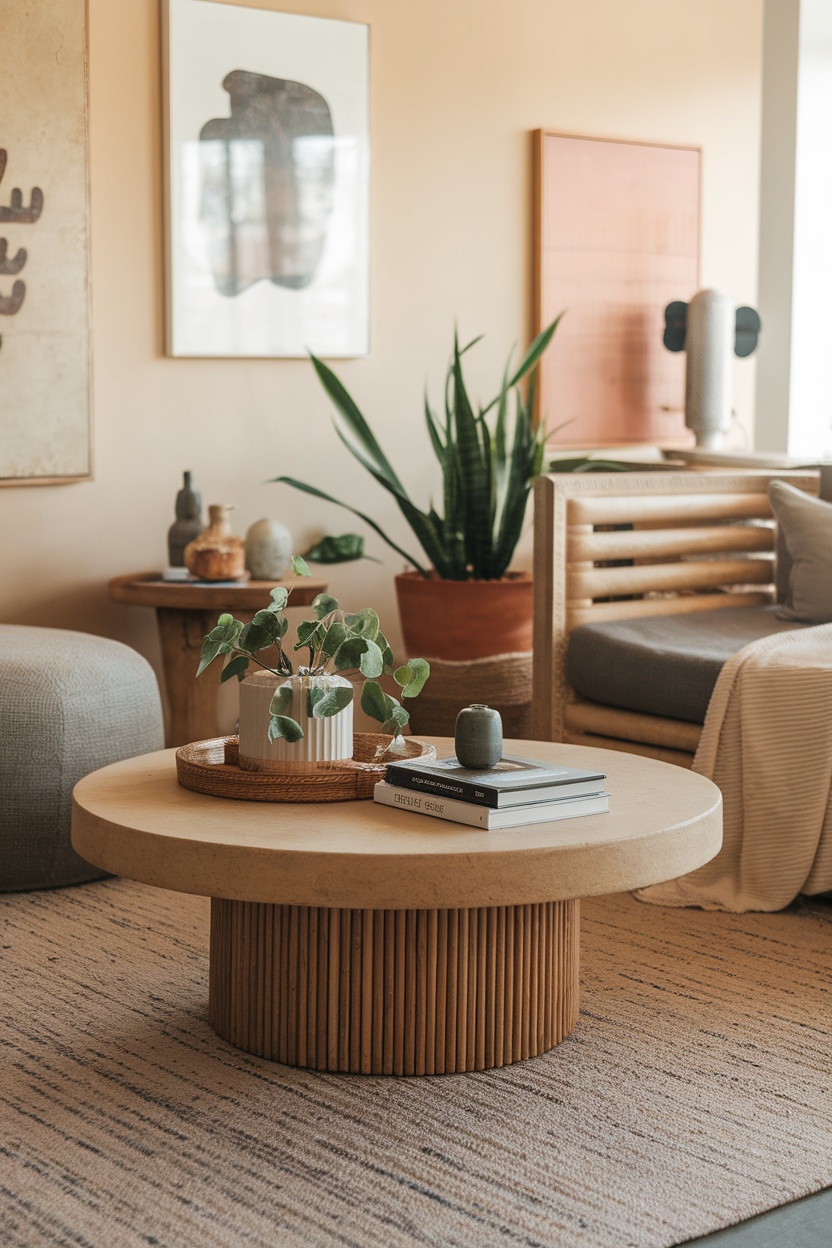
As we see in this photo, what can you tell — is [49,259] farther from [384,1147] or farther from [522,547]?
[384,1147]

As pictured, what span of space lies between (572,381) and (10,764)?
96.2 inches

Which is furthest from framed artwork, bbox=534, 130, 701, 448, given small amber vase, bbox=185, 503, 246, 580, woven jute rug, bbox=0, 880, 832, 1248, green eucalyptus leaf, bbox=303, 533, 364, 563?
woven jute rug, bbox=0, 880, 832, 1248

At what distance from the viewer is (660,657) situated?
10.1 feet

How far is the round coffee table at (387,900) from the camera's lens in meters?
1.72

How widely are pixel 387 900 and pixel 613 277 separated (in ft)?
10.9

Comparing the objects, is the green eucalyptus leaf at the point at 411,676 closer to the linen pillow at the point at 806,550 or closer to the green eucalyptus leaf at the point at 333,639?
the green eucalyptus leaf at the point at 333,639

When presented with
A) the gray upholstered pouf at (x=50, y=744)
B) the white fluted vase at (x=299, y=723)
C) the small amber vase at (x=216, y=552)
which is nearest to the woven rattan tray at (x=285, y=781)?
the white fluted vase at (x=299, y=723)

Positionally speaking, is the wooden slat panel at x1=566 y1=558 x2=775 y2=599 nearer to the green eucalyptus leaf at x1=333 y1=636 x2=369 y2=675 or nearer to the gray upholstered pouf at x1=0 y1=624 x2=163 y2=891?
the gray upholstered pouf at x1=0 y1=624 x2=163 y2=891

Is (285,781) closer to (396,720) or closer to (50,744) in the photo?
(396,720)

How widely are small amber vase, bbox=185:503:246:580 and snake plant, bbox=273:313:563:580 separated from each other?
35cm

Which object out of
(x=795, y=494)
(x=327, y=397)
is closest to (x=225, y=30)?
(x=327, y=397)

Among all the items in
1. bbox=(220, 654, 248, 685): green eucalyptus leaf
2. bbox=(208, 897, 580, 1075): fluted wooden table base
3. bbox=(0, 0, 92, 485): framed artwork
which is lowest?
bbox=(208, 897, 580, 1075): fluted wooden table base

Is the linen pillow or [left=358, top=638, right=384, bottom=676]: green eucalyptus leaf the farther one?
the linen pillow

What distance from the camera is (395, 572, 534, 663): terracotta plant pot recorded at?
3.93 metres
